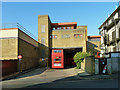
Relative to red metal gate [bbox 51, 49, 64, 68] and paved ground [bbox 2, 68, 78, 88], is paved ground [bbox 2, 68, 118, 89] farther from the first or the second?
red metal gate [bbox 51, 49, 64, 68]

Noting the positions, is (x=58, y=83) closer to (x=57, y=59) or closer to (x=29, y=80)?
(x=29, y=80)

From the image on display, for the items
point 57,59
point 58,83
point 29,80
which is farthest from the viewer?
point 57,59

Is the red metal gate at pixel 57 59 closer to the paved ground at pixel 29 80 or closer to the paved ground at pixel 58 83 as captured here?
the paved ground at pixel 29 80

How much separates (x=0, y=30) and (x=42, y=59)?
35.8 ft

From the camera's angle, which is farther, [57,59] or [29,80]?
[57,59]

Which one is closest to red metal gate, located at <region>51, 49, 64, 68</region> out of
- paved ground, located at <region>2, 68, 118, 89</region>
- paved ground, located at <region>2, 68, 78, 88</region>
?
paved ground, located at <region>2, 68, 78, 88</region>

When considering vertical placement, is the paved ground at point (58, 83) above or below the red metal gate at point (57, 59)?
below

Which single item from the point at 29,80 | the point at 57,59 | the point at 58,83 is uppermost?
the point at 57,59

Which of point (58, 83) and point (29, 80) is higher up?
point (58, 83)

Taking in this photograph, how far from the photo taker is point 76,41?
28500 mm

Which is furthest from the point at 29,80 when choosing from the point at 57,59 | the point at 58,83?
the point at 57,59

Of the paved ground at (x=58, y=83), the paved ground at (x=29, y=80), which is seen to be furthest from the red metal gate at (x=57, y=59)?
the paved ground at (x=58, y=83)

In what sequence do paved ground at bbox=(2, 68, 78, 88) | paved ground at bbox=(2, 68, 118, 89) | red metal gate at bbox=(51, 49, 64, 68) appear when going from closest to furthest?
1. paved ground at bbox=(2, 68, 118, 89)
2. paved ground at bbox=(2, 68, 78, 88)
3. red metal gate at bbox=(51, 49, 64, 68)

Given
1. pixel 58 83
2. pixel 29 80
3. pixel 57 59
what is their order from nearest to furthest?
pixel 58 83 → pixel 29 80 → pixel 57 59
